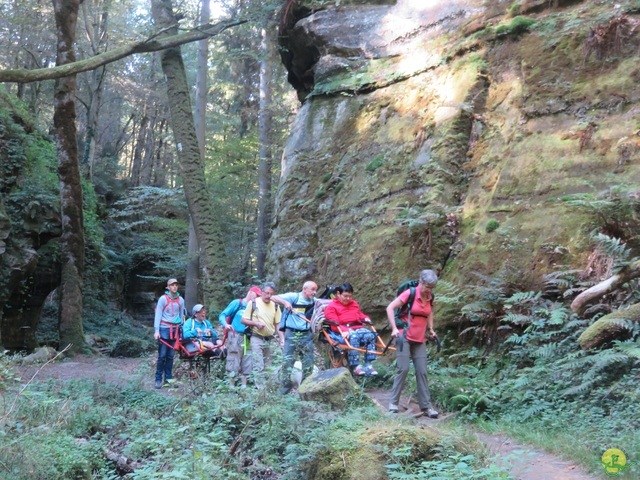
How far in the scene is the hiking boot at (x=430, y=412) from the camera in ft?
24.2

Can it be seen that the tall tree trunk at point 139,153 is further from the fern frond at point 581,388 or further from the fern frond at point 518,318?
the fern frond at point 581,388

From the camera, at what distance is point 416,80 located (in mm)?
14141

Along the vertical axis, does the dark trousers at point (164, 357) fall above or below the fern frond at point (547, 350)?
below

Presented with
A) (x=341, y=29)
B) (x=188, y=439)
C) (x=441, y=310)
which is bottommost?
(x=188, y=439)

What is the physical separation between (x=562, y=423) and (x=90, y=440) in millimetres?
5569

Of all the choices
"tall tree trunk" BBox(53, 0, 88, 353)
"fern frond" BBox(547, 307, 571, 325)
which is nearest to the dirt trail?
"fern frond" BBox(547, 307, 571, 325)

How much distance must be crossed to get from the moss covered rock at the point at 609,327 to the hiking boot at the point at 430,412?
199 cm

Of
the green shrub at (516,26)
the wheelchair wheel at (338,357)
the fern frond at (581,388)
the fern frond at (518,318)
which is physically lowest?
the wheelchair wheel at (338,357)

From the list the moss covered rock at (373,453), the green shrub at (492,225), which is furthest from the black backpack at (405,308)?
the green shrub at (492,225)

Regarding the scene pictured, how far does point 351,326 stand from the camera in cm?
908

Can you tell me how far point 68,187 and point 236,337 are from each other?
928 centimetres

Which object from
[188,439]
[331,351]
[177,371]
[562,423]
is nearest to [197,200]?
[177,371]

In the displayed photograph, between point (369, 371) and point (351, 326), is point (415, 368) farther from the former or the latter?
point (351, 326)

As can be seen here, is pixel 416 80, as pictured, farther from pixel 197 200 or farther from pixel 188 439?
pixel 188 439
